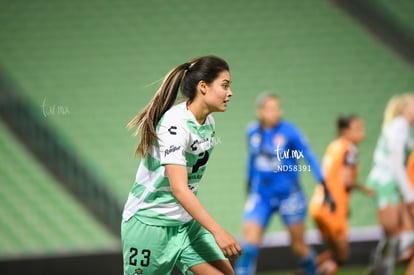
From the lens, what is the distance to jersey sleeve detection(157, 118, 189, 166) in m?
3.35

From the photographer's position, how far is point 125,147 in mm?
7891

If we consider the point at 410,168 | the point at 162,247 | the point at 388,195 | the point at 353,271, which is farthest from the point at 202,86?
the point at 353,271

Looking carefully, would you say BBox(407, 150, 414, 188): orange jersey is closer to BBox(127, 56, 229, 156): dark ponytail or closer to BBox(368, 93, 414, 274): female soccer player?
BBox(368, 93, 414, 274): female soccer player

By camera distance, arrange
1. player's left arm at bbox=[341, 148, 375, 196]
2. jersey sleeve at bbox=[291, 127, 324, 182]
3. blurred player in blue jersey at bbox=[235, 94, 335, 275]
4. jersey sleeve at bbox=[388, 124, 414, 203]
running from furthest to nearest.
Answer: player's left arm at bbox=[341, 148, 375, 196], blurred player in blue jersey at bbox=[235, 94, 335, 275], jersey sleeve at bbox=[291, 127, 324, 182], jersey sleeve at bbox=[388, 124, 414, 203]

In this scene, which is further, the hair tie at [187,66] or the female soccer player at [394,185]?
the female soccer player at [394,185]

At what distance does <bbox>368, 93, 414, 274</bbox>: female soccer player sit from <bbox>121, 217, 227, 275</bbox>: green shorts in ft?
8.97

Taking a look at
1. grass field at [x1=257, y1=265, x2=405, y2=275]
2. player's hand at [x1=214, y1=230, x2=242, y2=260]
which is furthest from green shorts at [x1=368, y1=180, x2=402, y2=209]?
player's hand at [x1=214, y1=230, x2=242, y2=260]

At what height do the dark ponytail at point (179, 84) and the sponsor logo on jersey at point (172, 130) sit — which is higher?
the dark ponytail at point (179, 84)

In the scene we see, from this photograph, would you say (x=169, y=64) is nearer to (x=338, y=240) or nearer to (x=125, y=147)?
(x=125, y=147)

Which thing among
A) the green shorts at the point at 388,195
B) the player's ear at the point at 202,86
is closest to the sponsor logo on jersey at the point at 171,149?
the player's ear at the point at 202,86

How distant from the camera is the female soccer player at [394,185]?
6.05 m

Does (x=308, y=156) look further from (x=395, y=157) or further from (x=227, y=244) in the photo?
(x=227, y=244)

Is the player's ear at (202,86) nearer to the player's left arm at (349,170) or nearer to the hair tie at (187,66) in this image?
the hair tie at (187,66)

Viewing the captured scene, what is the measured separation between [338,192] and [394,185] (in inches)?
34.1
